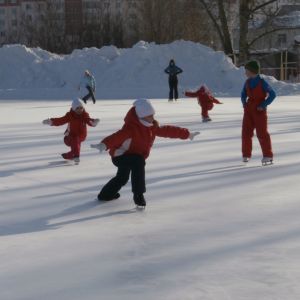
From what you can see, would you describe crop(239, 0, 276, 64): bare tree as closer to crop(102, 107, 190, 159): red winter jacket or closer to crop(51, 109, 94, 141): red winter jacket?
crop(51, 109, 94, 141): red winter jacket

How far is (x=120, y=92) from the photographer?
1062 inches

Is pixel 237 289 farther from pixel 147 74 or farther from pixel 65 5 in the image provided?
pixel 65 5

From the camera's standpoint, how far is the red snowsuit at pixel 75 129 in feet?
25.5

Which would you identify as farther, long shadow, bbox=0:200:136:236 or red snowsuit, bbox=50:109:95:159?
red snowsuit, bbox=50:109:95:159

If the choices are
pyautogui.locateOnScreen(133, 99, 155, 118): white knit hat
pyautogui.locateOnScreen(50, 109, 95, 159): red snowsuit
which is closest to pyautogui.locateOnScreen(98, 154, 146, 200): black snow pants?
pyautogui.locateOnScreen(133, 99, 155, 118): white knit hat

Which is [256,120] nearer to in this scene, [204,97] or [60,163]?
[60,163]

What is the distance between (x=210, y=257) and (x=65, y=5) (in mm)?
80699

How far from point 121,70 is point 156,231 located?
86.5ft

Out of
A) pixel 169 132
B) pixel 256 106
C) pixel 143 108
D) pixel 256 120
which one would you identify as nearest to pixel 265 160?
pixel 256 120

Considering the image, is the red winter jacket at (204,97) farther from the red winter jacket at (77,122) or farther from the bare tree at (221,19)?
the bare tree at (221,19)

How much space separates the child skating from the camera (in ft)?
24.0

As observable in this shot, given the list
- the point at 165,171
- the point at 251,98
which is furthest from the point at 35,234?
the point at 251,98

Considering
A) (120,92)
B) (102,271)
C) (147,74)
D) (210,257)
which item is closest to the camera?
(102,271)

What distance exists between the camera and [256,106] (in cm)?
738
